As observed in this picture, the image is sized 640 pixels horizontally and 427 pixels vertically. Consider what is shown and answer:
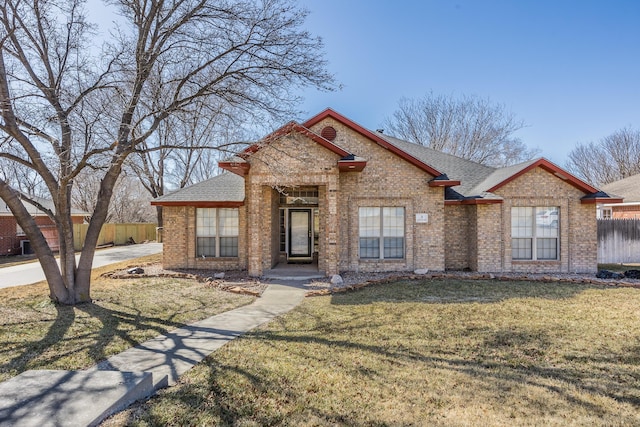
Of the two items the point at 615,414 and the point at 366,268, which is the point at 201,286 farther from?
A: the point at 615,414

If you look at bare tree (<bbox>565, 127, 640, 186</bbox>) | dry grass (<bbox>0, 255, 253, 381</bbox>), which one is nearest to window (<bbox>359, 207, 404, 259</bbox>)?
dry grass (<bbox>0, 255, 253, 381</bbox>)

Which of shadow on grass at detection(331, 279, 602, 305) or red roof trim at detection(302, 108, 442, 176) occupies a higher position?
red roof trim at detection(302, 108, 442, 176)

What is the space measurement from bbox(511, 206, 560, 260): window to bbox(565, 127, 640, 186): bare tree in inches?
1279

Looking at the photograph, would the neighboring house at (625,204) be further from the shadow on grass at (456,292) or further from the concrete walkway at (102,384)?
the concrete walkway at (102,384)

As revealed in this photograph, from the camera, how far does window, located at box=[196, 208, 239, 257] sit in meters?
13.3

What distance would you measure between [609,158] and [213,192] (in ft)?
141

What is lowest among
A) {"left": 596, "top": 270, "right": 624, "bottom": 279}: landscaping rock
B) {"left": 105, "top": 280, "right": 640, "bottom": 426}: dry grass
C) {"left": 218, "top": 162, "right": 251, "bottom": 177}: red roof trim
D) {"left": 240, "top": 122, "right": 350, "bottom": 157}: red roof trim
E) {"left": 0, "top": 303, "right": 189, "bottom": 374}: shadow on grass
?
{"left": 105, "top": 280, "right": 640, "bottom": 426}: dry grass

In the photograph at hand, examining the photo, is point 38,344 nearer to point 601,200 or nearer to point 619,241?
point 601,200

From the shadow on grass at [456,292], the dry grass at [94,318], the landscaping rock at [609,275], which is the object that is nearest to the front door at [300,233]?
the dry grass at [94,318]

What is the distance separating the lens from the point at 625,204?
1964 centimetres

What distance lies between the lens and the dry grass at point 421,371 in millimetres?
3557

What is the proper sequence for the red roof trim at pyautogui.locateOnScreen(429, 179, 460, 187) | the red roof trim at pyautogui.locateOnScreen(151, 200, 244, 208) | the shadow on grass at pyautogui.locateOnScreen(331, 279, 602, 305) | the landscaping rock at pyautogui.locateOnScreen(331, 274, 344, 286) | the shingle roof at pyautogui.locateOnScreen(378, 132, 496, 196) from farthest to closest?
the shingle roof at pyautogui.locateOnScreen(378, 132, 496, 196) → the red roof trim at pyautogui.locateOnScreen(151, 200, 244, 208) → the red roof trim at pyautogui.locateOnScreen(429, 179, 460, 187) → the landscaping rock at pyautogui.locateOnScreen(331, 274, 344, 286) → the shadow on grass at pyautogui.locateOnScreen(331, 279, 602, 305)

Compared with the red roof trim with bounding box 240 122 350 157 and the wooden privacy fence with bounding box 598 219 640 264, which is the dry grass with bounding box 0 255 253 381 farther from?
the wooden privacy fence with bounding box 598 219 640 264

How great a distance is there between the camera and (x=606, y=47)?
13.1 metres
